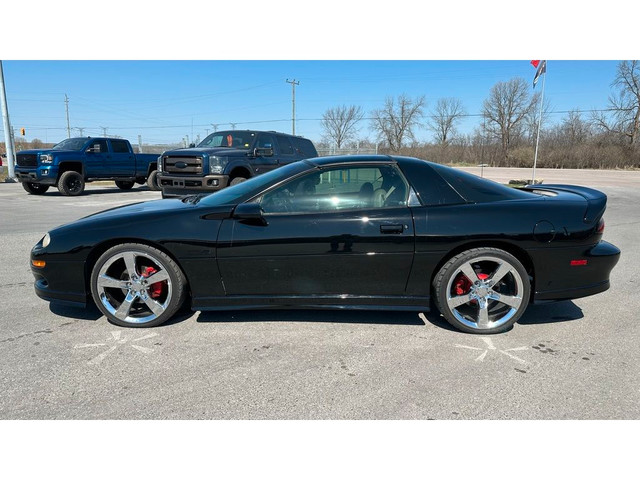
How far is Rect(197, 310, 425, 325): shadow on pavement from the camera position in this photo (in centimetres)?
356

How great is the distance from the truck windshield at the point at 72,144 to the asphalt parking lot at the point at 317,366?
12545 millimetres

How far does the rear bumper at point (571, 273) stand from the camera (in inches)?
129

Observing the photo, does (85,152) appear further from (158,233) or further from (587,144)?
(587,144)

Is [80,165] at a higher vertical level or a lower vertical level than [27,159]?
lower

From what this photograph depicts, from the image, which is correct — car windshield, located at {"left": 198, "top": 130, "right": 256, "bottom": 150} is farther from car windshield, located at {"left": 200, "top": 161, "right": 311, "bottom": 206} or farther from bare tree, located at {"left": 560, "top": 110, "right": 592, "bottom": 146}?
bare tree, located at {"left": 560, "top": 110, "right": 592, "bottom": 146}

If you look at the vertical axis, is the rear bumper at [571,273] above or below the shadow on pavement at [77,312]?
above

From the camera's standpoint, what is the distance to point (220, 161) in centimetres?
963

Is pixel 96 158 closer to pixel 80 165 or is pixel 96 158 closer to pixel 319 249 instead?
pixel 80 165

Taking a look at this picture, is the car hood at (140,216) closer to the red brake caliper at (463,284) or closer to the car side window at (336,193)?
the car side window at (336,193)

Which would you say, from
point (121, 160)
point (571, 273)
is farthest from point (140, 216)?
point (121, 160)

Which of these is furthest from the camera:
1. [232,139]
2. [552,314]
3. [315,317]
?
[232,139]

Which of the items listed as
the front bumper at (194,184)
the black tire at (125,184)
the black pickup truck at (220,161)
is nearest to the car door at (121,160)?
the black tire at (125,184)

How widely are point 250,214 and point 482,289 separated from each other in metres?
1.95

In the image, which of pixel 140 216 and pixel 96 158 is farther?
pixel 96 158
